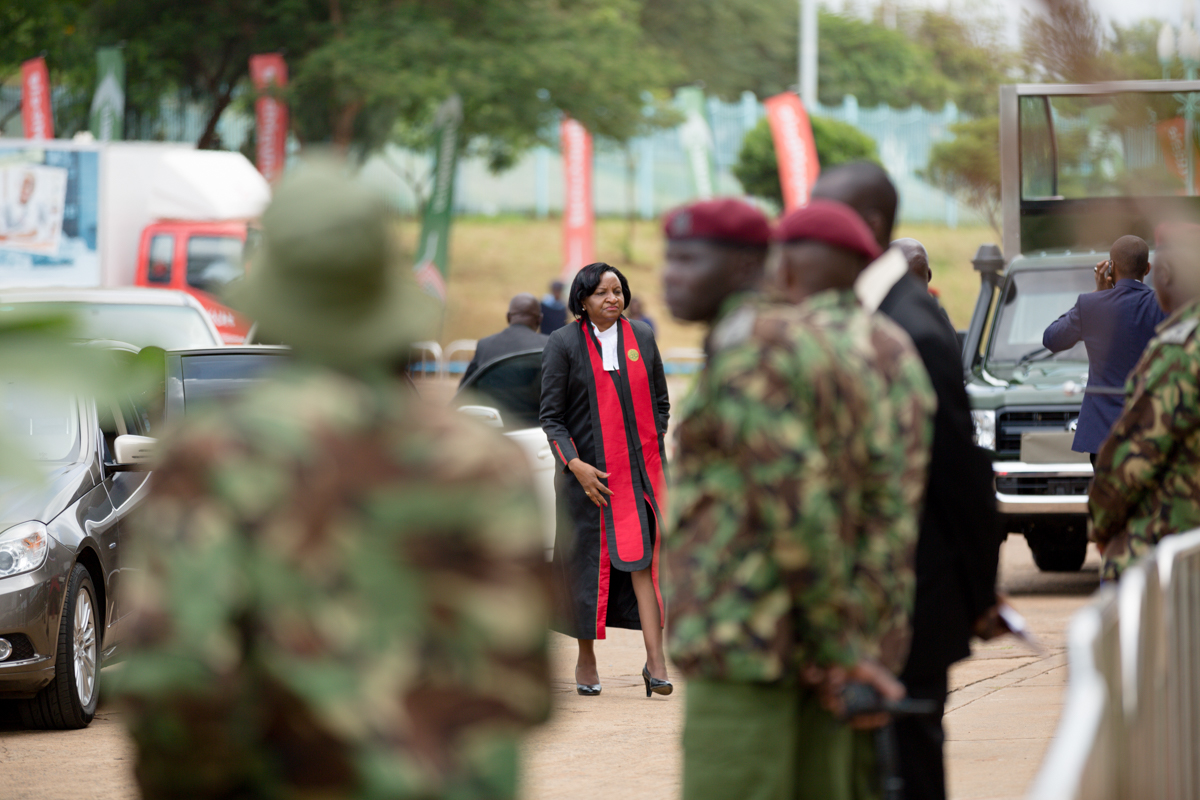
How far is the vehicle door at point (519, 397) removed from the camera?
9.38m

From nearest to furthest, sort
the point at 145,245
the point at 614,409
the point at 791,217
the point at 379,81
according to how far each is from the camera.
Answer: the point at 791,217 → the point at 614,409 → the point at 145,245 → the point at 379,81

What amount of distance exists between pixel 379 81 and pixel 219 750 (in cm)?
2862

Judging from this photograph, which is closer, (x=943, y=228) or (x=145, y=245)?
(x=145, y=245)

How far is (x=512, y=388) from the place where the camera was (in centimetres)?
952

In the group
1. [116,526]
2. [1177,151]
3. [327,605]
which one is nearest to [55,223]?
[116,526]

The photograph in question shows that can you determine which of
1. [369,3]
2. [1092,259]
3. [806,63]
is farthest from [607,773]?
[806,63]

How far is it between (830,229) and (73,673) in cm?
498

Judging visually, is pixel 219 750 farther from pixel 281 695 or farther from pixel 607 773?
pixel 607 773

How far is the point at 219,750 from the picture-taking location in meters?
2.10

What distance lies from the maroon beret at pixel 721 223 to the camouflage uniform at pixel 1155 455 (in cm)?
141

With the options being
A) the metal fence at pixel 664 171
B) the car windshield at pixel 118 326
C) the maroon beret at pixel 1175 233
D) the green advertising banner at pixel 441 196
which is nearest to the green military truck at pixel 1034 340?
the maroon beret at pixel 1175 233

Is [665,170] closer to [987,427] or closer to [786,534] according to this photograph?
[987,427]

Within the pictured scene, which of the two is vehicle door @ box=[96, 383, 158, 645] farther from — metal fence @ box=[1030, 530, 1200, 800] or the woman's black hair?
metal fence @ box=[1030, 530, 1200, 800]

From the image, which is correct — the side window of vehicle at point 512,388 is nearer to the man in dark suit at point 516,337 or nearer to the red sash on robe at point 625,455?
the man in dark suit at point 516,337
